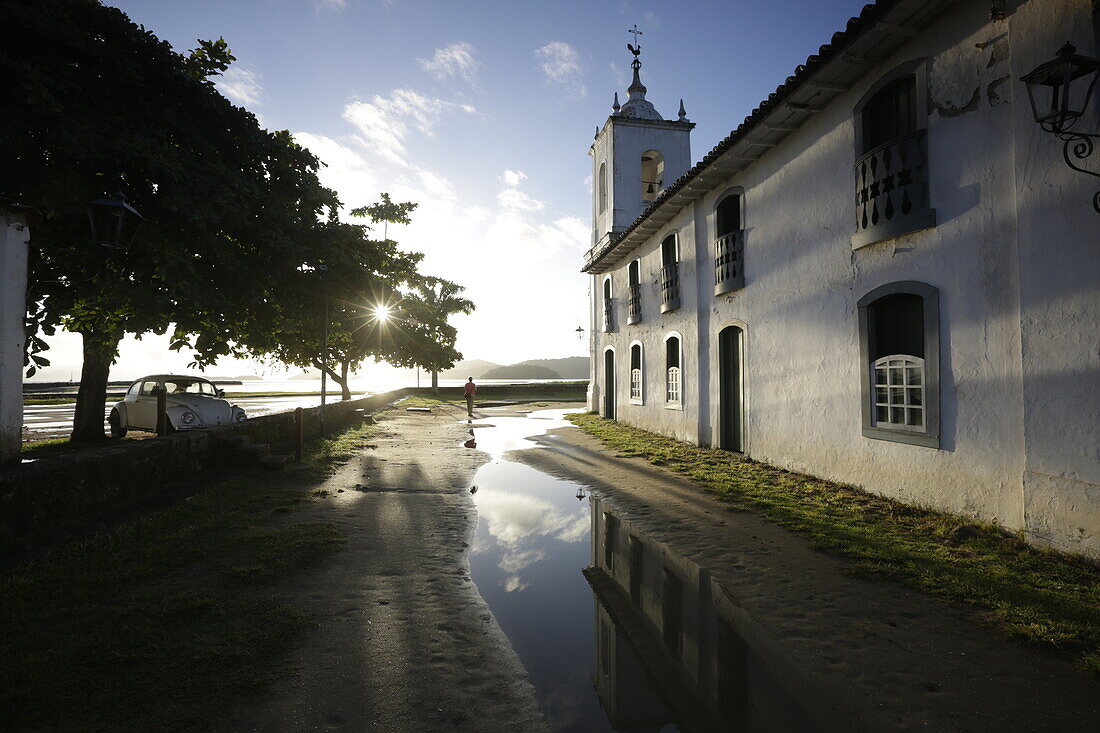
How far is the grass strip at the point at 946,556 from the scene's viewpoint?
340 centimetres

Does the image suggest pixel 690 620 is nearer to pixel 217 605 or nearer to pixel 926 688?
pixel 926 688

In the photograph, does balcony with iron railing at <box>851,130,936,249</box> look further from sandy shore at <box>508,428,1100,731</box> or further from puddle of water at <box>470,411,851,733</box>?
puddle of water at <box>470,411,851,733</box>

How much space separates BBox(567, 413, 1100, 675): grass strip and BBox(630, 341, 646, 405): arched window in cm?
785

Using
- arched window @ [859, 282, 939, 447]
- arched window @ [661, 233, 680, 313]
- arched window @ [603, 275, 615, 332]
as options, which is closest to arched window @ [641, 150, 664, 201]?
arched window @ [603, 275, 615, 332]

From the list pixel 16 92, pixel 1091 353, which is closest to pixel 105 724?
pixel 1091 353

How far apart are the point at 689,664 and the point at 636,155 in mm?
19931

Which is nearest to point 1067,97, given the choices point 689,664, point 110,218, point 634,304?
point 689,664

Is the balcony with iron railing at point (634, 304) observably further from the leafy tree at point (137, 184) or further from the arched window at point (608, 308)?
the leafy tree at point (137, 184)

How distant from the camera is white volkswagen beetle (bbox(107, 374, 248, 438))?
11.4 metres

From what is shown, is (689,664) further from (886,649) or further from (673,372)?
(673,372)

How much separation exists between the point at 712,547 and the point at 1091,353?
3.75 meters

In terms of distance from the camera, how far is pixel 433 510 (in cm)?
664

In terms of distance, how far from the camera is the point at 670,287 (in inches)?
533

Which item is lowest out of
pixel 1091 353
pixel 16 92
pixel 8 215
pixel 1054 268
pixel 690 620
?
pixel 690 620
